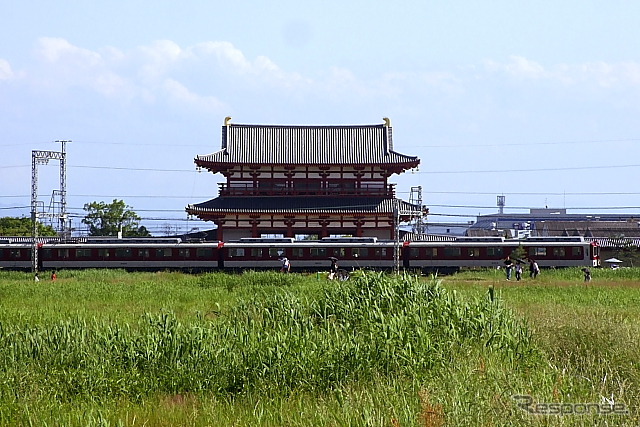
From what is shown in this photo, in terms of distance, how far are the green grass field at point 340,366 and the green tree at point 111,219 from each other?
4837 centimetres

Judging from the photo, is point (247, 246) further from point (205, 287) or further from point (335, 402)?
point (335, 402)

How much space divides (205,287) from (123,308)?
9303mm

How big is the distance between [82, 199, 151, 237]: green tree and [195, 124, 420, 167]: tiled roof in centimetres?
1732

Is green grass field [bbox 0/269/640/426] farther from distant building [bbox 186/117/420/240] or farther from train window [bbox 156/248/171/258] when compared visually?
distant building [bbox 186/117/420/240]

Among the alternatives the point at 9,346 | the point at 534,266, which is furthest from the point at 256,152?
the point at 9,346

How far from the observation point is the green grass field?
9.70 meters

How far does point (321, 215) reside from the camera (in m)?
49.3

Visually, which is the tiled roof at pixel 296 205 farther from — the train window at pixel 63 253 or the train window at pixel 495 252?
the train window at pixel 63 253

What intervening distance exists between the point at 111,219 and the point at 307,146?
22085mm

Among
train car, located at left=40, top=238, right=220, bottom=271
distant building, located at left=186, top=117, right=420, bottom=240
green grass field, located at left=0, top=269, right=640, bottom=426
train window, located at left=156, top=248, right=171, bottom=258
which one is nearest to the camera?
green grass field, located at left=0, top=269, right=640, bottom=426

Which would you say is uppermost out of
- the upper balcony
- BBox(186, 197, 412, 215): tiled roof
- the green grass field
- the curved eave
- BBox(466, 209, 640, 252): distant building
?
the curved eave

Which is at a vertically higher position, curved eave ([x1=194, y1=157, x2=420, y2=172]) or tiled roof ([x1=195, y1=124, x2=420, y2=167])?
tiled roof ([x1=195, y1=124, x2=420, y2=167])

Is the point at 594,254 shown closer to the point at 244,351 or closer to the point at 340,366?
the point at 340,366

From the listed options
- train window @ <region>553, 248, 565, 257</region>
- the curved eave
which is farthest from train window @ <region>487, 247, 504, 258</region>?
the curved eave
